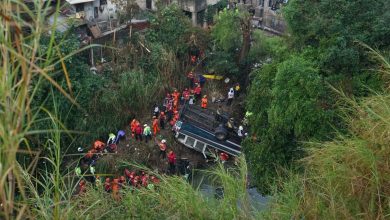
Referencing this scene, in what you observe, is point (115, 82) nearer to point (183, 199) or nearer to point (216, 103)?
point (216, 103)

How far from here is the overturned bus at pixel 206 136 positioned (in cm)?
1334

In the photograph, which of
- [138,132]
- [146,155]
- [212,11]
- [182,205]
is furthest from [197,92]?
[182,205]

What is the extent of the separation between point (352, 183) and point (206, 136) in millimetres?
9531

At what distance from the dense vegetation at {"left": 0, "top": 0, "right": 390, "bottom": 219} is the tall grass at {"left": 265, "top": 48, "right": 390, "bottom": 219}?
0.01m

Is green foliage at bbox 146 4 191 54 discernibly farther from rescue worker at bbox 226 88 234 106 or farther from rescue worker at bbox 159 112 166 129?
rescue worker at bbox 159 112 166 129

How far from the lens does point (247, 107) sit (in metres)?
10.6

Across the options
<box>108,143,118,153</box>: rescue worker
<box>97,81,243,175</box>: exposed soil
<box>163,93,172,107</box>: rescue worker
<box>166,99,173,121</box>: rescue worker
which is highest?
<box>163,93,172,107</box>: rescue worker

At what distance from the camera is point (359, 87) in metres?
8.37

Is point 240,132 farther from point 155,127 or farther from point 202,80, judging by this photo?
point 202,80

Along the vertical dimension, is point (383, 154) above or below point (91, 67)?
above

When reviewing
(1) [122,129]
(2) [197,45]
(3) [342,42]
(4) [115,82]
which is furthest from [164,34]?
(3) [342,42]

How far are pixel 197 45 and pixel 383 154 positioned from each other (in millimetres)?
13057

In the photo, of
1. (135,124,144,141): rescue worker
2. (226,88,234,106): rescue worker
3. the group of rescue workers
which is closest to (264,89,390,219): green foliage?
the group of rescue workers

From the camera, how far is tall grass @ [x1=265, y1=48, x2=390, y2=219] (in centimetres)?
390
